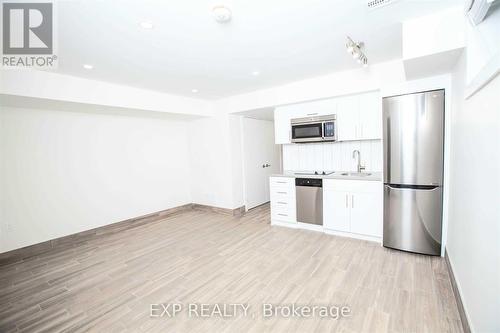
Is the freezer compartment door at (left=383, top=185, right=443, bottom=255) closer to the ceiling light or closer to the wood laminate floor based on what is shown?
the wood laminate floor

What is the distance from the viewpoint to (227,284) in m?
2.35

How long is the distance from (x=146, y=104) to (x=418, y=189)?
4298mm

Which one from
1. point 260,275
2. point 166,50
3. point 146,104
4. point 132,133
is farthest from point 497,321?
point 132,133

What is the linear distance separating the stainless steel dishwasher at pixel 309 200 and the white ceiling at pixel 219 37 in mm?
1759

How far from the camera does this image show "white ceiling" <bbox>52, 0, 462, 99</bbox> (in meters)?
1.77

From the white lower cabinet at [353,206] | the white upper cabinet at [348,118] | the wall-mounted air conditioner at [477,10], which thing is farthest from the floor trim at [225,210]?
the wall-mounted air conditioner at [477,10]

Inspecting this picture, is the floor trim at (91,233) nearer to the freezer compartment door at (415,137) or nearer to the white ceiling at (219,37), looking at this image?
the white ceiling at (219,37)

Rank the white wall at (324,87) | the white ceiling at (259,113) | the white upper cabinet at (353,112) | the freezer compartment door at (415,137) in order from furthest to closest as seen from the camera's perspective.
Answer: the white ceiling at (259,113), the white upper cabinet at (353,112), the white wall at (324,87), the freezer compartment door at (415,137)

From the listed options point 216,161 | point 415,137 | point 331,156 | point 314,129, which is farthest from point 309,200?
point 216,161

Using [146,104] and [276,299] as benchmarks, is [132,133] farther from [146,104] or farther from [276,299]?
[276,299]

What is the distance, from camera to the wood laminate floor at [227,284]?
1.83 metres

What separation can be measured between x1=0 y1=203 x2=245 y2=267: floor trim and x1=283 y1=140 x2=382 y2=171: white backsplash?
1.68m

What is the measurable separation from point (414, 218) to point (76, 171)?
16.9ft
